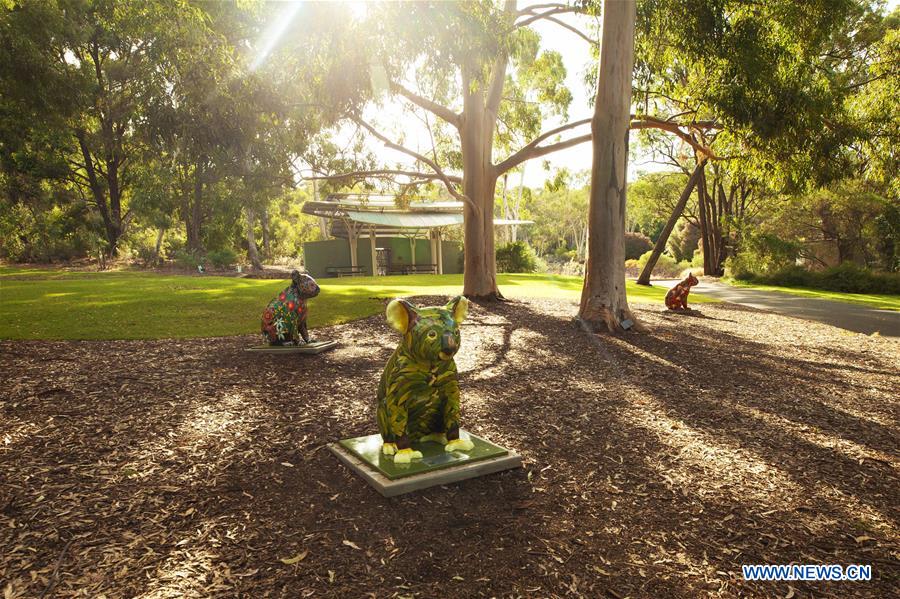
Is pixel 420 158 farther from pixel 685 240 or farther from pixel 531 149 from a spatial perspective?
pixel 685 240

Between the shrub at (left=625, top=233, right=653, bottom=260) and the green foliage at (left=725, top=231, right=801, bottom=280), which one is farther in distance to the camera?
the shrub at (left=625, top=233, right=653, bottom=260)

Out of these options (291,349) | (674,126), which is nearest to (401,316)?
(291,349)

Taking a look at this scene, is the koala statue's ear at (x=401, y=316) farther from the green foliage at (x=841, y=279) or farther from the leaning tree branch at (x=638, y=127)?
the green foliage at (x=841, y=279)

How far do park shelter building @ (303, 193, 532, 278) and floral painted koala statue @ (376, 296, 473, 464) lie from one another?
22.9m

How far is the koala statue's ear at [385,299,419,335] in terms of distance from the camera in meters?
3.32

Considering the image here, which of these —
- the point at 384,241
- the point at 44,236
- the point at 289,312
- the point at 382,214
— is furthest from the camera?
the point at 384,241

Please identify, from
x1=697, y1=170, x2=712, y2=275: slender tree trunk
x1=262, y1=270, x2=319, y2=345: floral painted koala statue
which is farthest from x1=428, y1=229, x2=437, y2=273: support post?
x1=262, y1=270, x2=319, y2=345: floral painted koala statue

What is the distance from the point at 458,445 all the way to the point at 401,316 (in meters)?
1.06

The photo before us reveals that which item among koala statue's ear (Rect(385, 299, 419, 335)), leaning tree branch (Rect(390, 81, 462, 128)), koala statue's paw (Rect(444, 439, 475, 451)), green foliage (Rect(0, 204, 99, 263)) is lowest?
koala statue's paw (Rect(444, 439, 475, 451))

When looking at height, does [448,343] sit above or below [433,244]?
below

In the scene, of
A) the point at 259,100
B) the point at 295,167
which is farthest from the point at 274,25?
the point at 295,167

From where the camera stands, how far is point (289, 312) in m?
7.32

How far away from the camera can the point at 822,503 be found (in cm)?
323

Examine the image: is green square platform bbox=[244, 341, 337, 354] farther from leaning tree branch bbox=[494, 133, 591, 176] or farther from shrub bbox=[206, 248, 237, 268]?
shrub bbox=[206, 248, 237, 268]
